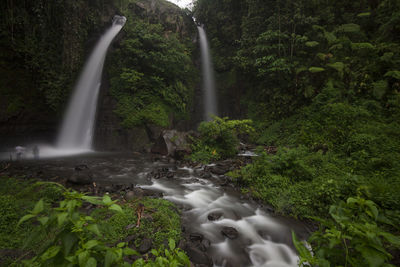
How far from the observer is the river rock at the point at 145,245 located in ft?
9.18

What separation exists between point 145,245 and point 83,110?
1175 centimetres

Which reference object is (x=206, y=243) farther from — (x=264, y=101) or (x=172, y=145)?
(x=264, y=101)

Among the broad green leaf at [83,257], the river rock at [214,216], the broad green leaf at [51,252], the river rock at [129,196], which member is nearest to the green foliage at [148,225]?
the river rock at [129,196]

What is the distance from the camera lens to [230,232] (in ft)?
11.9

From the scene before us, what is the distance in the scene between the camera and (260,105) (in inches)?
554

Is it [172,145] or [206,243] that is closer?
[206,243]

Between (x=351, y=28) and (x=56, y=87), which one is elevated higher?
(x=351, y=28)

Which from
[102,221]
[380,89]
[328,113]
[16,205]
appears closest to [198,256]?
[102,221]

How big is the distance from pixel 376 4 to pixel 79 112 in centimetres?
1860

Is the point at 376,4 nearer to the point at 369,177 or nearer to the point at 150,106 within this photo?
the point at 369,177

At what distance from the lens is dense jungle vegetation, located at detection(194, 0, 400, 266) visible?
5.53ft

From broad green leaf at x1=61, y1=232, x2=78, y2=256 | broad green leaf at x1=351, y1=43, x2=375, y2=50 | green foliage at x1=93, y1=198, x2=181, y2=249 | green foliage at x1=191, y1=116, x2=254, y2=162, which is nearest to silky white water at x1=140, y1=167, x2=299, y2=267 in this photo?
green foliage at x1=93, y1=198, x2=181, y2=249

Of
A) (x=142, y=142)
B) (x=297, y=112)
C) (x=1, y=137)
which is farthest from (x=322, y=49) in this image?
(x=1, y=137)

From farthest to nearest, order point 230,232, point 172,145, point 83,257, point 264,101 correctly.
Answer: point 264,101 → point 172,145 → point 230,232 → point 83,257
